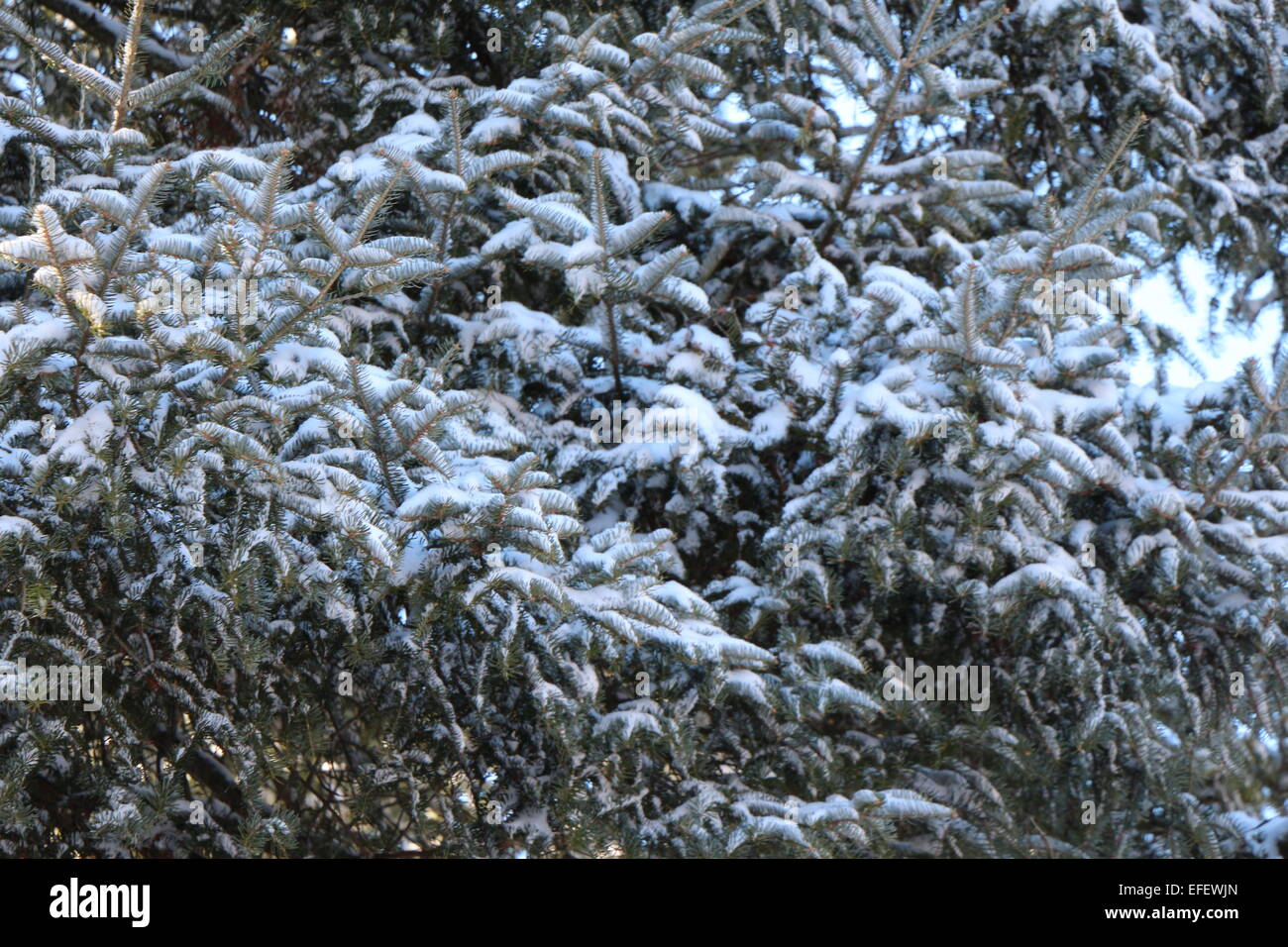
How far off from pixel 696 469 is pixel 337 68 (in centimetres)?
236


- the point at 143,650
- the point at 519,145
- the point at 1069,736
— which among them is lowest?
the point at 1069,736

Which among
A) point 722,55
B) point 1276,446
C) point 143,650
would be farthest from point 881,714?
point 722,55

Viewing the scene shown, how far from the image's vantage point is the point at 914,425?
3545 millimetres

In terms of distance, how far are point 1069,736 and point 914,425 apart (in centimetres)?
126

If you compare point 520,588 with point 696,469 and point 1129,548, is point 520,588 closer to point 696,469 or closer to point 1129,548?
point 696,469

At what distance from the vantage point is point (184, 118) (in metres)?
4.86

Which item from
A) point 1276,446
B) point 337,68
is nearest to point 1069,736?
point 1276,446

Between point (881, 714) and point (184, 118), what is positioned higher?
point (184, 118)

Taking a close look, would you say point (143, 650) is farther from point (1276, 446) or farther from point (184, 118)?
point (1276, 446)

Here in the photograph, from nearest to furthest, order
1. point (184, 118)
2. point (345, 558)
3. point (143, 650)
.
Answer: point (345, 558)
point (143, 650)
point (184, 118)
